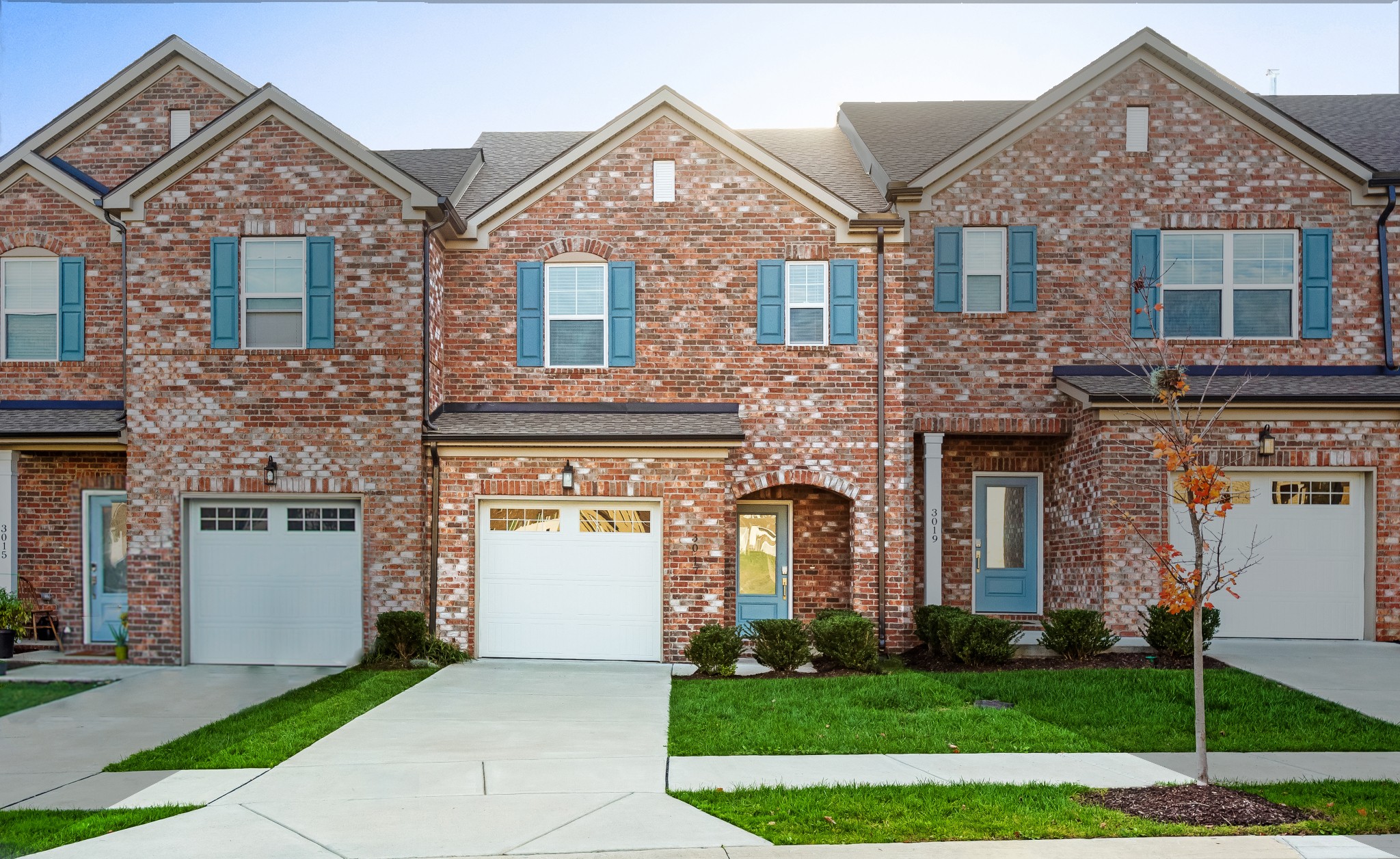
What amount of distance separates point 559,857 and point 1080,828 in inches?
132

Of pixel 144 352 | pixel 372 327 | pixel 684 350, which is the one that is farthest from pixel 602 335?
pixel 144 352

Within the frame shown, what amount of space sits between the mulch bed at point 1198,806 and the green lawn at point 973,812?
0.12 meters

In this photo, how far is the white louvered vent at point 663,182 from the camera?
14727 mm

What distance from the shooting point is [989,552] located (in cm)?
1513

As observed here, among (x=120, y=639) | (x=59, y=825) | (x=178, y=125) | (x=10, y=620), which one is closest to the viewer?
(x=59, y=825)

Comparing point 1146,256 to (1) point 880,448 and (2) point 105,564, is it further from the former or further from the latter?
(2) point 105,564

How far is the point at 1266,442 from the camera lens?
1331cm

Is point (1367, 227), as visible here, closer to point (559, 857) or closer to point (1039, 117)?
point (1039, 117)

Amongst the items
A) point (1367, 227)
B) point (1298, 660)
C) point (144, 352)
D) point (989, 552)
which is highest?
point (1367, 227)

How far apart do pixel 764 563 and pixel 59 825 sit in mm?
9968

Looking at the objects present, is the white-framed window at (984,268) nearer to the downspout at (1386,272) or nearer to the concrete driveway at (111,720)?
the downspout at (1386,272)

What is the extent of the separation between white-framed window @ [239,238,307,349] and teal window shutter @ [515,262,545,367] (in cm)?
297

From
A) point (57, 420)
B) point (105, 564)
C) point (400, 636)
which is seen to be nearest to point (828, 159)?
point (400, 636)

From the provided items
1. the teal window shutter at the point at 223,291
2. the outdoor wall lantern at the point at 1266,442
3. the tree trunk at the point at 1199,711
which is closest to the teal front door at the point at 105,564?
the teal window shutter at the point at 223,291
